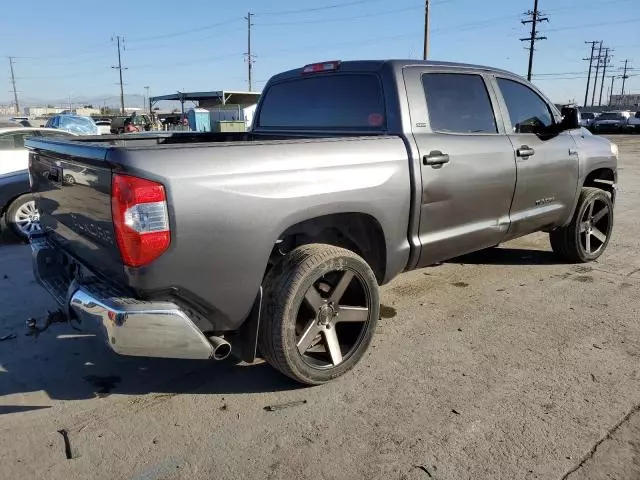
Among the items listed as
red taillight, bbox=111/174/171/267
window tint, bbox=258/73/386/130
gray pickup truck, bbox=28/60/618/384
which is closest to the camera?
red taillight, bbox=111/174/171/267

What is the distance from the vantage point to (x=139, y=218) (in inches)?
93.1

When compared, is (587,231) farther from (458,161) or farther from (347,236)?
(347,236)

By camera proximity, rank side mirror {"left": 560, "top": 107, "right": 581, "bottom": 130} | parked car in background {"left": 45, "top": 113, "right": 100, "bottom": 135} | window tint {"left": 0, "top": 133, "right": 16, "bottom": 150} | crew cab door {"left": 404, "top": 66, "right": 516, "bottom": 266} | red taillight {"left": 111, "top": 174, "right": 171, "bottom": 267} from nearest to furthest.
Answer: red taillight {"left": 111, "top": 174, "right": 171, "bottom": 267} < crew cab door {"left": 404, "top": 66, "right": 516, "bottom": 266} < side mirror {"left": 560, "top": 107, "right": 581, "bottom": 130} < window tint {"left": 0, "top": 133, "right": 16, "bottom": 150} < parked car in background {"left": 45, "top": 113, "right": 100, "bottom": 135}

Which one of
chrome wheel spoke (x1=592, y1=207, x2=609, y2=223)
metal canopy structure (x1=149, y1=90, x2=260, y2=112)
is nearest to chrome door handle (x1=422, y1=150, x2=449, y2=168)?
chrome wheel spoke (x1=592, y1=207, x2=609, y2=223)

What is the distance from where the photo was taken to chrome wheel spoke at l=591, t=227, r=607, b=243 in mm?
5621

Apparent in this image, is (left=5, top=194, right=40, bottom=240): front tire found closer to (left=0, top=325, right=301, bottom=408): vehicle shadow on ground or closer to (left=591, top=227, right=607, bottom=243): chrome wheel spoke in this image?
(left=0, top=325, right=301, bottom=408): vehicle shadow on ground

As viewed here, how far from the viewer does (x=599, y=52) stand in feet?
299

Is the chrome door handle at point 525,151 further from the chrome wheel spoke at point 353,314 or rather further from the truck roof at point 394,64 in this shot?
the chrome wheel spoke at point 353,314

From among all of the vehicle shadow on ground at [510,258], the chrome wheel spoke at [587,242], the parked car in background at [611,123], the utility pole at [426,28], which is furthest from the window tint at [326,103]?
the parked car in background at [611,123]

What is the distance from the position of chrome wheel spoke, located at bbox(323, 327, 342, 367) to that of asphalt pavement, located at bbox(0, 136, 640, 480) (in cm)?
15

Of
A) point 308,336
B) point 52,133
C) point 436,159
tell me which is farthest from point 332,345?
point 52,133

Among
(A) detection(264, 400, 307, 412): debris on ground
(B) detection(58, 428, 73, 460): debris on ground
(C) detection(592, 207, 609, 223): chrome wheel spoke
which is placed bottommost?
(B) detection(58, 428, 73, 460): debris on ground

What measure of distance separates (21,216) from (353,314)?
17.5 ft

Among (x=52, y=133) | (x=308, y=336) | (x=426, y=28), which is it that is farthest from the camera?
(x=426, y=28)
